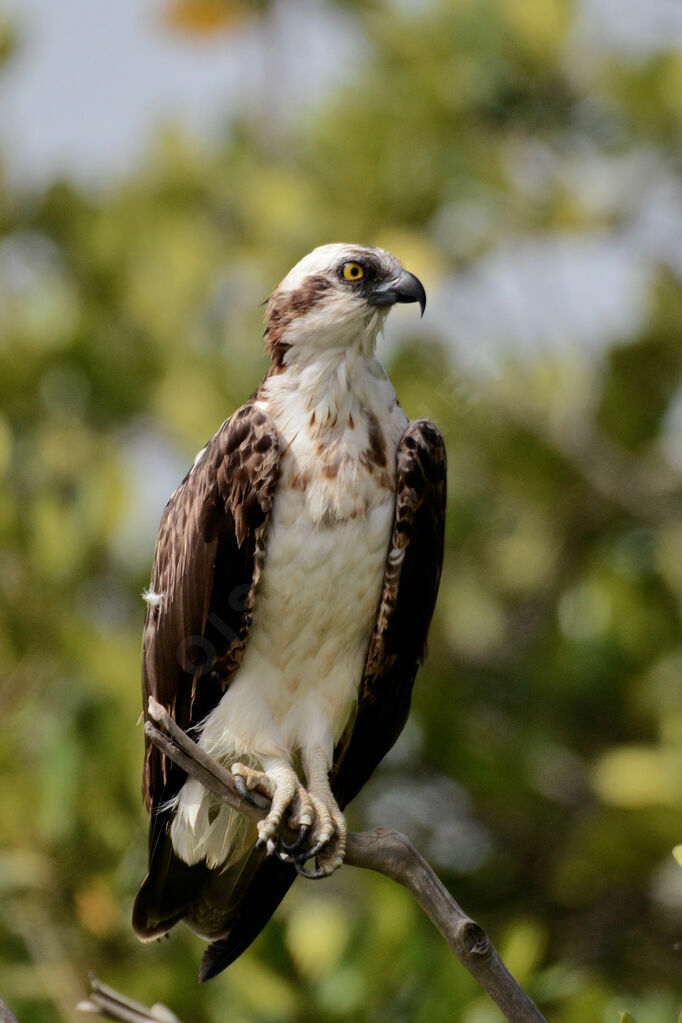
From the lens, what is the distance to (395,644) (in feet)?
15.5

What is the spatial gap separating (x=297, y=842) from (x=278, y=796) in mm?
151

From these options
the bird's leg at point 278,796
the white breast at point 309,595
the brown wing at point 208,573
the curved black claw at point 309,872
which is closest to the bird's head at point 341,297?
the white breast at point 309,595

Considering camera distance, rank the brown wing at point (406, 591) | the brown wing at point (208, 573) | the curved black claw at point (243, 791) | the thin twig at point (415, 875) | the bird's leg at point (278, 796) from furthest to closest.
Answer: the brown wing at point (406, 591) < the brown wing at point (208, 573) < the bird's leg at point (278, 796) < the curved black claw at point (243, 791) < the thin twig at point (415, 875)

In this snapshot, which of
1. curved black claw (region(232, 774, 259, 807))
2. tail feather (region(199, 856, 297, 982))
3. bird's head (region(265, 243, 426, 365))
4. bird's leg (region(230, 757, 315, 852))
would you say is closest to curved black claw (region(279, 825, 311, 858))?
bird's leg (region(230, 757, 315, 852))

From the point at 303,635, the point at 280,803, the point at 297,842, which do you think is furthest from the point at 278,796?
the point at 303,635

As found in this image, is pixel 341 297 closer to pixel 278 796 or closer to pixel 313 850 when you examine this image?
pixel 278 796

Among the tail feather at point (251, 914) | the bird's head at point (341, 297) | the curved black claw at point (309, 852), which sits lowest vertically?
the tail feather at point (251, 914)

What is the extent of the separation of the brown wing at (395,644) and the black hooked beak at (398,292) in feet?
1.28

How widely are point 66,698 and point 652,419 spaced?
402cm

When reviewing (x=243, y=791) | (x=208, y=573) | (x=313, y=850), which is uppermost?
(x=208, y=573)

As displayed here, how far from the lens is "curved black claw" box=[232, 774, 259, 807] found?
427cm

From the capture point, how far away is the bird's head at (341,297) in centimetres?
466

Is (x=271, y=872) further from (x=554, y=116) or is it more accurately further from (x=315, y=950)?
(x=554, y=116)

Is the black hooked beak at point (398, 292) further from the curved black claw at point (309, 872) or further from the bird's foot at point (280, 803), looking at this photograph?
the curved black claw at point (309, 872)
